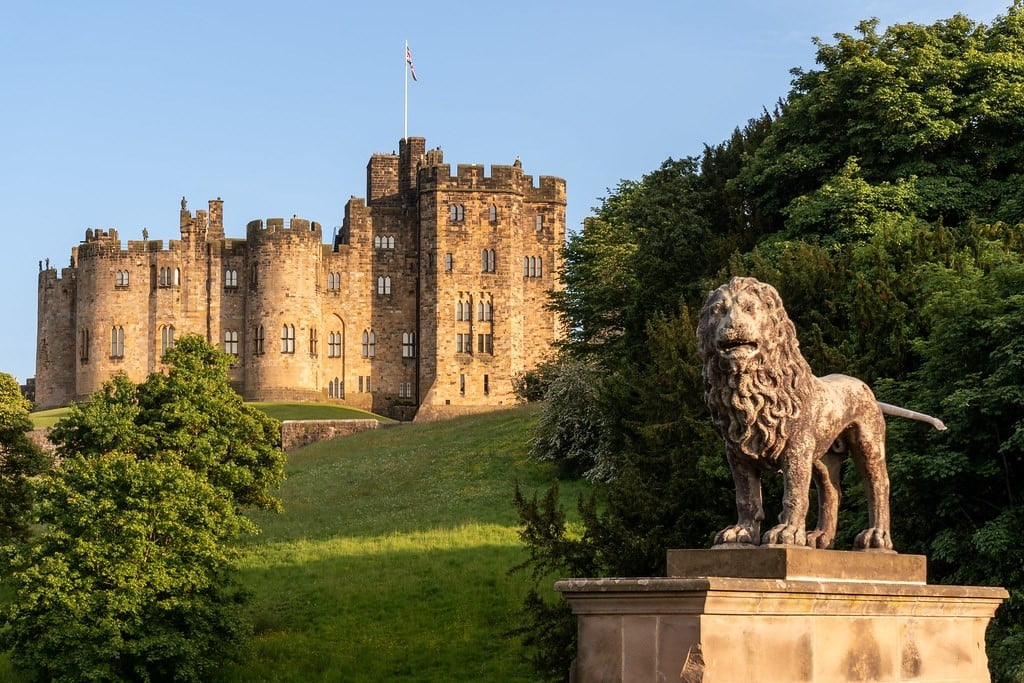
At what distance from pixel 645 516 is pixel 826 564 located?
1485cm

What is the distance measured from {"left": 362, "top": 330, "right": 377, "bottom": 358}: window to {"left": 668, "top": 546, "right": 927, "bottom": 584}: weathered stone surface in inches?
3576

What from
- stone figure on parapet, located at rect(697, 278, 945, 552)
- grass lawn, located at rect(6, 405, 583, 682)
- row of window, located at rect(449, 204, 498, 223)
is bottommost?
grass lawn, located at rect(6, 405, 583, 682)

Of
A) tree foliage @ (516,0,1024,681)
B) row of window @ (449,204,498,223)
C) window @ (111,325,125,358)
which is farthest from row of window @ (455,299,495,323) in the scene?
tree foliage @ (516,0,1024,681)

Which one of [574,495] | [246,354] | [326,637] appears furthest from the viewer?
[246,354]

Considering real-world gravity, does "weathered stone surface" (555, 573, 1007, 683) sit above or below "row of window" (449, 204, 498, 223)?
below

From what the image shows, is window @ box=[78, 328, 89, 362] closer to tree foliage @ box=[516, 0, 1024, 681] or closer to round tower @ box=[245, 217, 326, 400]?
round tower @ box=[245, 217, 326, 400]

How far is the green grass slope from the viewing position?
Result: 35719 mm

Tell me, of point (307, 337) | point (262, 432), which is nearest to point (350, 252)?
point (307, 337)

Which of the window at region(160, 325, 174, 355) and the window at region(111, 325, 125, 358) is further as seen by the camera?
the window at region(111, 325, 125, 358)

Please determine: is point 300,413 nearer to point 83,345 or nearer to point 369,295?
point 369,295

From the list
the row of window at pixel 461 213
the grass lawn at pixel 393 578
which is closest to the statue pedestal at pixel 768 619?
the grass lawn at pixel 393 578

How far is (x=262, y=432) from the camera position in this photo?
42531 millimetres

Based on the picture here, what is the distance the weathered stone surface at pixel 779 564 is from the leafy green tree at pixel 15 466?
97.9ft

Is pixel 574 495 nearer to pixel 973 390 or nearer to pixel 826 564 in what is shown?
pixel 973 390
